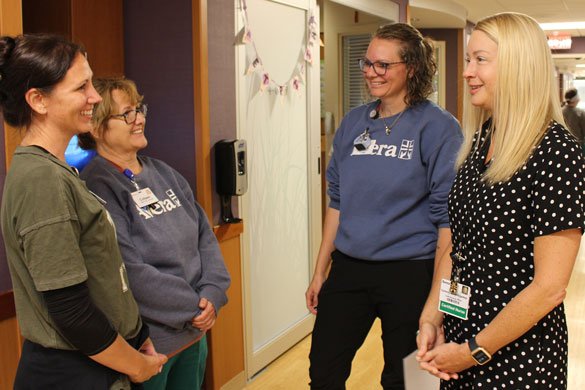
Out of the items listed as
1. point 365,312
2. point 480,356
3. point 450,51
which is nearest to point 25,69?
point 480,356

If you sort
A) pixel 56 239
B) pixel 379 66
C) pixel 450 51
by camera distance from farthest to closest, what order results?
pixel 450 51 < pixel 379 66 < pixel 56 239

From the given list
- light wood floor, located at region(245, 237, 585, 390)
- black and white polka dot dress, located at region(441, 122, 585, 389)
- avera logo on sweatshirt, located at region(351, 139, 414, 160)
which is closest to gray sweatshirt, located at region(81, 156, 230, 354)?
avera logo on sweatshirt, located at region(351, 139, 414, 160)

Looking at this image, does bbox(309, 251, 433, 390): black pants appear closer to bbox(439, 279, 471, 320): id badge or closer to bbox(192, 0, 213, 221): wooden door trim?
bbox(439, 279, 471, 320): id badge

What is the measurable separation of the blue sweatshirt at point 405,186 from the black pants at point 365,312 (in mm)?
49

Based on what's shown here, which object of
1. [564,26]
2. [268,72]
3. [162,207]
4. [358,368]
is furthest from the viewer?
[564,26]

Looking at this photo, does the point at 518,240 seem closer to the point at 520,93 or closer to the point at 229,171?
the point at 520,93

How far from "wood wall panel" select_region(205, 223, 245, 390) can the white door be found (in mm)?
82

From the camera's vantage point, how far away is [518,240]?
139cm

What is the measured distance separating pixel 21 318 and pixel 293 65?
248 centimetres

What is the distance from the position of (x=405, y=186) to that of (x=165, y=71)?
133cm

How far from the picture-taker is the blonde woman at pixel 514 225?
1.33m

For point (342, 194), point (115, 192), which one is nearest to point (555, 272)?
point (342, 194)

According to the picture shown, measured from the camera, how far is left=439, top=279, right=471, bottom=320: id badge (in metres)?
1.51

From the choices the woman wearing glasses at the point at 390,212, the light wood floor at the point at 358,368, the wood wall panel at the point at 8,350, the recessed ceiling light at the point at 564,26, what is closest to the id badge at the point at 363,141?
the woman wearing glasses at the point at 390,212
